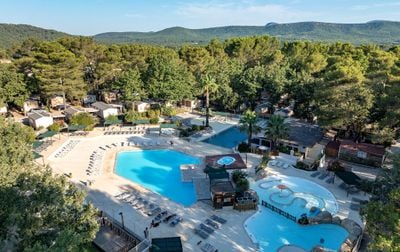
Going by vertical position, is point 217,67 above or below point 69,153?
above

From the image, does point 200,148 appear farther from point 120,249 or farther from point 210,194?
point 120,249

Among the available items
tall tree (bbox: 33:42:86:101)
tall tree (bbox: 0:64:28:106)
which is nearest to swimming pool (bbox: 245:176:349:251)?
tall tree (bbox: 33:42:86:101)

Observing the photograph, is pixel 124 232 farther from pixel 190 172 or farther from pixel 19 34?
pixel 19 34

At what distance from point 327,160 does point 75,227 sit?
81.3 ft

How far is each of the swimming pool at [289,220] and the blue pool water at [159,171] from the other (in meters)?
5.65

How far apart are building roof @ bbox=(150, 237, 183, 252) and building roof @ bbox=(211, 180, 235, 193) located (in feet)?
19.1

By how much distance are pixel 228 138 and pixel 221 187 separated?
15385mm

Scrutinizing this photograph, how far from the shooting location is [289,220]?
66.3 ft

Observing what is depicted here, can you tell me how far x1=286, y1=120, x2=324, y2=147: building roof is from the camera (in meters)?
30.5

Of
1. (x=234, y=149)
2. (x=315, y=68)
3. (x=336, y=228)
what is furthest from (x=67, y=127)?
(x=315, y=68)

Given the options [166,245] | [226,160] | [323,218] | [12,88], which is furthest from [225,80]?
[166,245]

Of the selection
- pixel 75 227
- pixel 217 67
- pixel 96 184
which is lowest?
pixel 96 184

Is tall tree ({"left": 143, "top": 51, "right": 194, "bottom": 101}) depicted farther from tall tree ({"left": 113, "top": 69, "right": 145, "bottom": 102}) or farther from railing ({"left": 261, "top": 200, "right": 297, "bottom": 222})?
railing ({"left": 261, "top": 200, "right": 297, "bottom": 222})

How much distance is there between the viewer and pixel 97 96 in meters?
52.0
